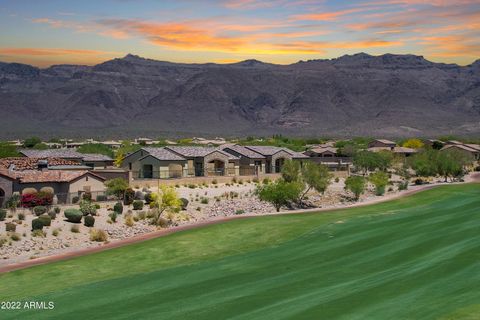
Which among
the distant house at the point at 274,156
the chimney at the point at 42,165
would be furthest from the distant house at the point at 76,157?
the distant house at the point at 274,156

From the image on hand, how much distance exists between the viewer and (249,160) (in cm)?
9625

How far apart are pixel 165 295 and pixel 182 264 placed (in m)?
7.63

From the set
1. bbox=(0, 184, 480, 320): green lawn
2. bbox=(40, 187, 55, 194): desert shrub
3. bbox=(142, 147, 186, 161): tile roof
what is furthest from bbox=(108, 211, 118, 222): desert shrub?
bbox=(142, 147, 186, 161): tile roof

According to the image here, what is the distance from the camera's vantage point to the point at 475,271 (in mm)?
27609

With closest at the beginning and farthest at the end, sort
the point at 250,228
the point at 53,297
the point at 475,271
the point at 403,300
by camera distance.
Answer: the point at 403,300, the point at 475,271, the point at 53,297, the point at 250,228

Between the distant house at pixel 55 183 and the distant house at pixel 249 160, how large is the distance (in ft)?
110

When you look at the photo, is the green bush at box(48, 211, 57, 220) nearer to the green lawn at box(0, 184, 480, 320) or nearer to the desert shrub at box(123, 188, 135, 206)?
the desert shrub at box(123, 188, 135, 206)

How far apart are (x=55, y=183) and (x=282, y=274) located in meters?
35.2

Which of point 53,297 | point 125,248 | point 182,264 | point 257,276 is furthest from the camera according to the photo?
point 125,248

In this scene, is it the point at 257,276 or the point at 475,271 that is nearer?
the point at 475,271

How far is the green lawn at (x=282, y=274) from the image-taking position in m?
24.6

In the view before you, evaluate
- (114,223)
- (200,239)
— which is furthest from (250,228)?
(114,223)

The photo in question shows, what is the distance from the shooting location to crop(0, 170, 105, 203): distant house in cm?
5931

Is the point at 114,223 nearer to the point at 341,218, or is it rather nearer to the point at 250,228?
the point at 250,228
